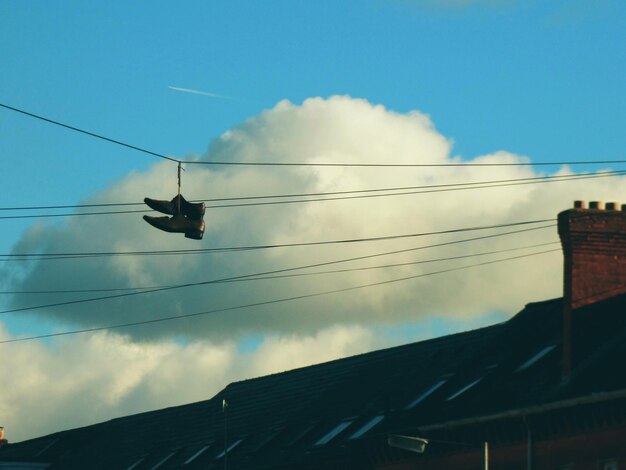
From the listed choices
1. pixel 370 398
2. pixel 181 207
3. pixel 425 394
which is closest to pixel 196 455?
pixel 370 398

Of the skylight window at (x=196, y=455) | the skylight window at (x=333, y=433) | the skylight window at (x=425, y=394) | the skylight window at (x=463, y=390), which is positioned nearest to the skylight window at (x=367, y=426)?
the skylight window at (x=333, y=433)

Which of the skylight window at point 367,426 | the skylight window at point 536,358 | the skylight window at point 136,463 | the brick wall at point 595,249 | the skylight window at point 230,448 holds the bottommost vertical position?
the skylight window at point 367,426

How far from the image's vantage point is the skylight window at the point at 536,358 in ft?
124

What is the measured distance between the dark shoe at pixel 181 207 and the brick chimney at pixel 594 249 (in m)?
11.6

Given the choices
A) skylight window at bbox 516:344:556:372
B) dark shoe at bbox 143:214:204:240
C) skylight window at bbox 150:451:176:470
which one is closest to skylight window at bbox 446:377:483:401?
skylight window at bbox 516:344:556:372

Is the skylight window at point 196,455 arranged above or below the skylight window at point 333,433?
above

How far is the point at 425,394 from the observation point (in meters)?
41.8

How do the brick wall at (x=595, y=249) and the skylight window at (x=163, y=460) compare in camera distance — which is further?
the skylight window at (x=163, y=460)

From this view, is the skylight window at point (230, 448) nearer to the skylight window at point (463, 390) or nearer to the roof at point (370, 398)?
the roof at point (370, 398)

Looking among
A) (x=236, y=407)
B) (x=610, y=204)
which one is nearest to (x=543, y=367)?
(x=610, y=204)

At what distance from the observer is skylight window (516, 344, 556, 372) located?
37675 millimetres

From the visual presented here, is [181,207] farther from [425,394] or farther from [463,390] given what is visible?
[425,394]

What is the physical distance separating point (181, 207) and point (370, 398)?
19.1 metres

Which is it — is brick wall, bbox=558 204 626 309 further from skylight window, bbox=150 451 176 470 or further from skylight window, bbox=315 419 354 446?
skylight window, bbox=150 451 176 470
